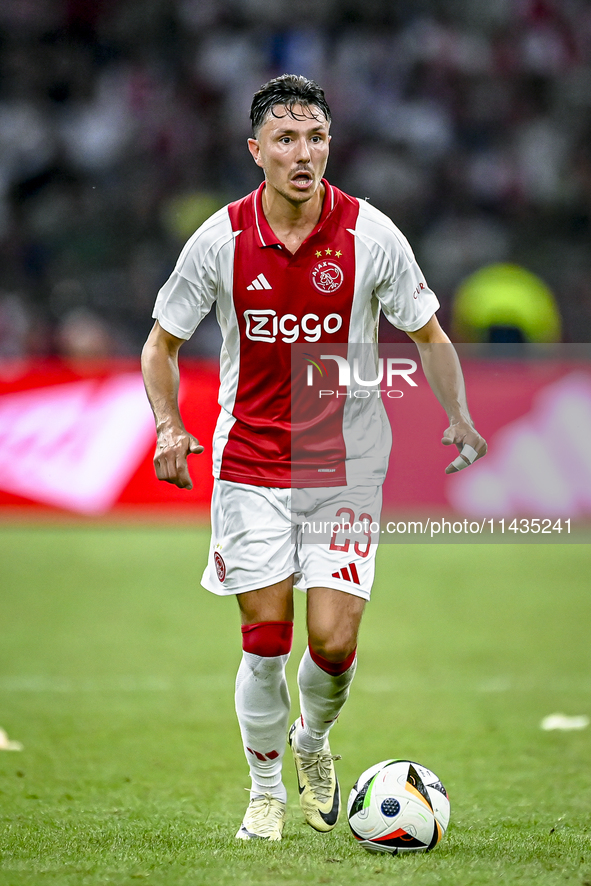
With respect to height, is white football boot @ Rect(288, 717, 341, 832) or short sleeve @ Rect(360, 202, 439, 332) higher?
short sleeve @ Rect(360, 202, 439, 332)

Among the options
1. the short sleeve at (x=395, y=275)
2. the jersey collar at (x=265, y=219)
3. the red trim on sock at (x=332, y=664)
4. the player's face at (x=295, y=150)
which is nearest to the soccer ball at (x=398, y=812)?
the red trim on sock at (x=332, y=664)

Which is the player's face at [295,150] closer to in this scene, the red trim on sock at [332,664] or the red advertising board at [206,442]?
the red trim on sock at [332,664]

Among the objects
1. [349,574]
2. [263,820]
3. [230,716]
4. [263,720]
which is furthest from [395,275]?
[230,716]

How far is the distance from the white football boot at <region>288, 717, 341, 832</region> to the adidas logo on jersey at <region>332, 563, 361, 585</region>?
65cm

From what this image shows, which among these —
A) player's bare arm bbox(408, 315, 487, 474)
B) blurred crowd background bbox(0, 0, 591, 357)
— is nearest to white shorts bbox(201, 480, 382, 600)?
player's bare arm bbox(408, 315, 487, 474)

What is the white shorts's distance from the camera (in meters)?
4.03

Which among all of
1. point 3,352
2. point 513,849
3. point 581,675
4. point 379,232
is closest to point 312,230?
point 379,232

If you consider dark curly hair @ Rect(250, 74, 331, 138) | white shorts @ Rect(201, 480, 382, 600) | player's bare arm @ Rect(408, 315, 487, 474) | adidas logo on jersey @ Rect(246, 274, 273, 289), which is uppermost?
dark curly hair @ Rect(250, 74, 331, 138)

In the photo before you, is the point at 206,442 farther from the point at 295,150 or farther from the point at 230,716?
the point at 295,150

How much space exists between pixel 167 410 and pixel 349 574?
846mm

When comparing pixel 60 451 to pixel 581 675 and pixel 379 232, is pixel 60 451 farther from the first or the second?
pixel 379 232

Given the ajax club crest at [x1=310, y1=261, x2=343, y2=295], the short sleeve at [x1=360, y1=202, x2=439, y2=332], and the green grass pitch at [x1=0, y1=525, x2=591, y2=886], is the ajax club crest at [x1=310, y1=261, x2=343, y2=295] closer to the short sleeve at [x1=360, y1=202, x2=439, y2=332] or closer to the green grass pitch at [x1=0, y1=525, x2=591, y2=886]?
the short sleeve at [x1=360, y1=202, x2=439, y2=332]

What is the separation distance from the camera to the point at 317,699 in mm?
4152

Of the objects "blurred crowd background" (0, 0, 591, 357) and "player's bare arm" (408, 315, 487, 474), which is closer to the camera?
"player's bare arm" (408, 315, 487, 474)
